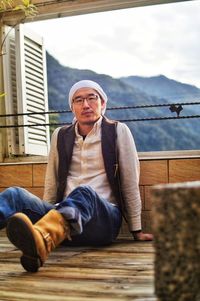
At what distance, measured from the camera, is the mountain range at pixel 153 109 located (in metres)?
3.29

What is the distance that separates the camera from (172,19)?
3.62 m

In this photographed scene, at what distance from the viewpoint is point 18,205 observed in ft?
6.59

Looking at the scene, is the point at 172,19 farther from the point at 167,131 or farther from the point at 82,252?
the point at 82,252

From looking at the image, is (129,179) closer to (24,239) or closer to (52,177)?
(52,177)

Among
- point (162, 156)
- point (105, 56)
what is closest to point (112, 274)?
point (162, 156)

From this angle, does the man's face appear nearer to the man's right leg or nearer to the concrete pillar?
the man's right leg

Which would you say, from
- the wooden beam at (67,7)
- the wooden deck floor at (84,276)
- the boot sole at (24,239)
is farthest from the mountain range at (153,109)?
the boot sole at (24,239)

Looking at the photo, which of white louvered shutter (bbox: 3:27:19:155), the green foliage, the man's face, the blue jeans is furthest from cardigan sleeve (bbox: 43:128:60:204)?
the green foliage

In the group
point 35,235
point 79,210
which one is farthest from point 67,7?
point 35,235

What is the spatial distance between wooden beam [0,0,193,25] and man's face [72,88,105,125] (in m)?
1.11

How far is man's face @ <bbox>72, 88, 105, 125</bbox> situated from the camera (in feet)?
8.48

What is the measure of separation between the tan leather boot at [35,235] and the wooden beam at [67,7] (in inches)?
84.9

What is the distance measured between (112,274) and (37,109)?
2.34 m

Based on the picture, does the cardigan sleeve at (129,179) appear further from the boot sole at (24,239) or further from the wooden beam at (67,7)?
the wooden beam at (67,7)
